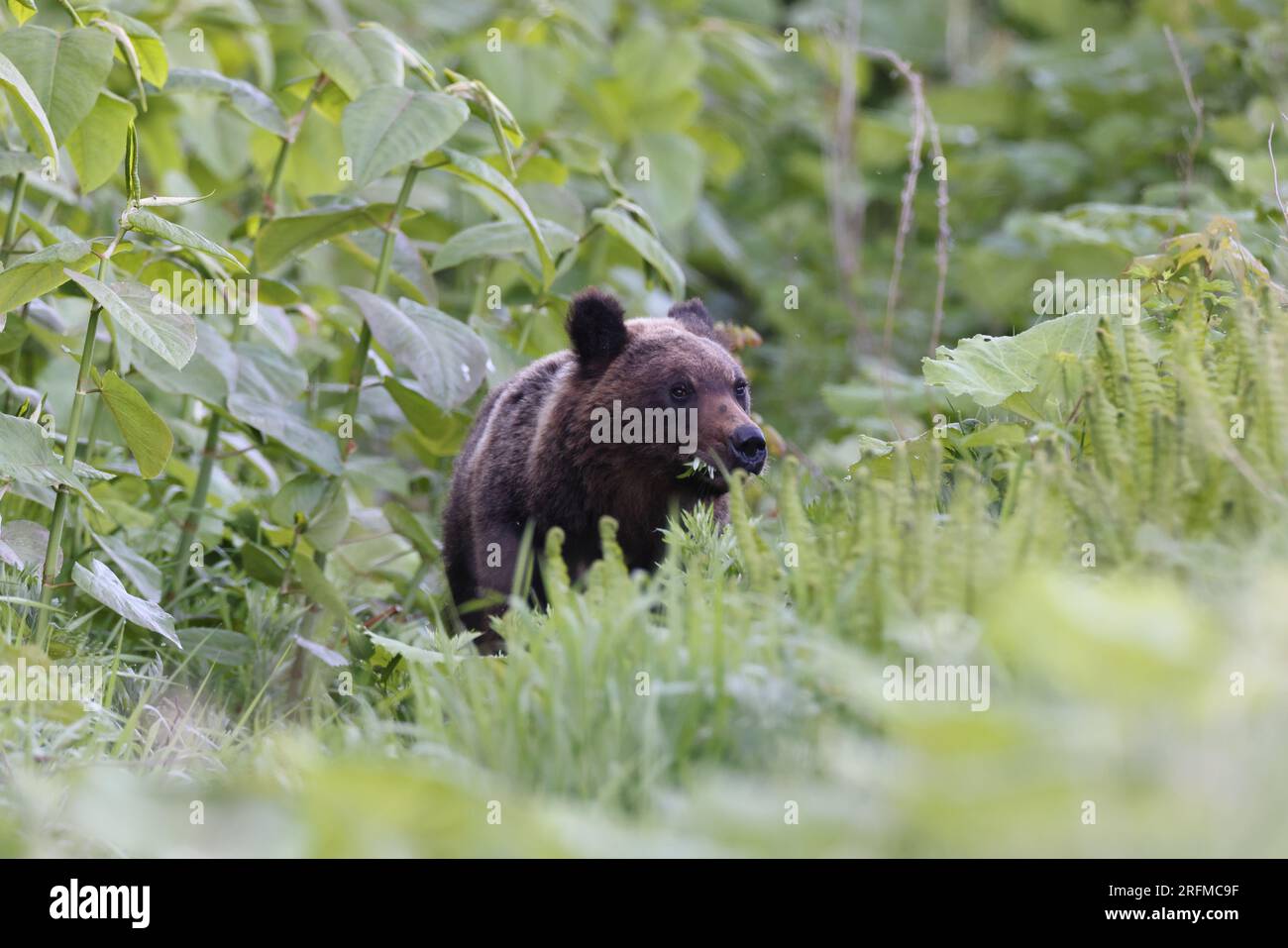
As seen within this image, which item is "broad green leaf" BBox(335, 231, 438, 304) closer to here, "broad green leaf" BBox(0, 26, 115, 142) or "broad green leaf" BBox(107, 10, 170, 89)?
"broad green leaf" BBox(107, 10, 170, 89)

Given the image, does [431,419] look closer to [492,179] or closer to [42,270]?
[492,179]

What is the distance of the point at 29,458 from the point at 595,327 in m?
1.86

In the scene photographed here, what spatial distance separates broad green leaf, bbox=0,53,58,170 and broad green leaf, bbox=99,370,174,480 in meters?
0.67

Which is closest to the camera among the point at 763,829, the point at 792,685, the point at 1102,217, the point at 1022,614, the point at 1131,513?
Answer: the point at 1022,614

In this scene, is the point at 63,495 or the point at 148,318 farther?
the point at 63,495

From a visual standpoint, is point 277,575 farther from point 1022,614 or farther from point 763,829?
point 1022,614

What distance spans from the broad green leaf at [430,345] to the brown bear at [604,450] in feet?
1.06

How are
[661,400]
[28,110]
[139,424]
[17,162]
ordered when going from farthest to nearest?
[661,400] → [17,162] → [139,424] → [28,110]

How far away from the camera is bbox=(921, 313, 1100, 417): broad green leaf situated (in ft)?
13.0

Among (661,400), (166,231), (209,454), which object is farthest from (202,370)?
(661,400)

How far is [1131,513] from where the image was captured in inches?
115

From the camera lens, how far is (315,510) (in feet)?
15.8
